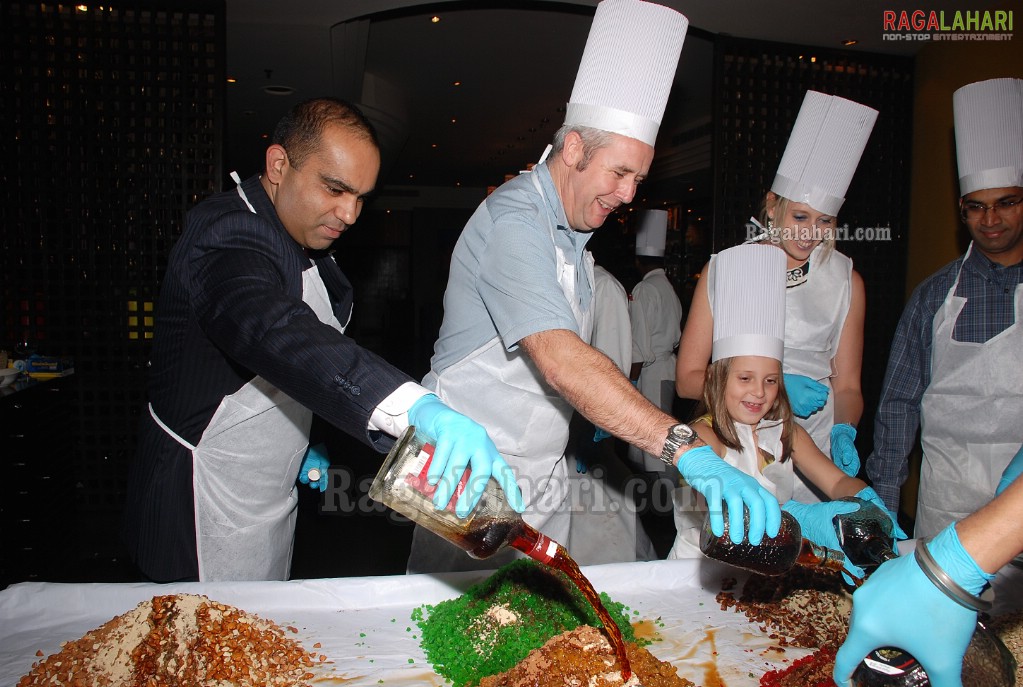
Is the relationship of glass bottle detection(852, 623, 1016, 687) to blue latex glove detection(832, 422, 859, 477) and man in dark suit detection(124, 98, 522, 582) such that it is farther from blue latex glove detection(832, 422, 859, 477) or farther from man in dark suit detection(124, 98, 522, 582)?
blue latex glove detection(832, 422, 859, 477)

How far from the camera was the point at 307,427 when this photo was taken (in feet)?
5.27

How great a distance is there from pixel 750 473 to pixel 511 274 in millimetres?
979

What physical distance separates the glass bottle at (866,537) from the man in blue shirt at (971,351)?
96cm

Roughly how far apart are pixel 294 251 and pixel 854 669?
48.2 inches

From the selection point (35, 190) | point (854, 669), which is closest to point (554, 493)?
point (854, 669)

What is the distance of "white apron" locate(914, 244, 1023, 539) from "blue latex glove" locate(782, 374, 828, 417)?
0.33 meters

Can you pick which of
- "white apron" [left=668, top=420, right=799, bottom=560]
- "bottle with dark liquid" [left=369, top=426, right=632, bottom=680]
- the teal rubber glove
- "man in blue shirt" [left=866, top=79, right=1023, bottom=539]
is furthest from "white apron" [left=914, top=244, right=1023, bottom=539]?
"bottle with dark liquid" [left=369, top=426, right=632, bottom=680]

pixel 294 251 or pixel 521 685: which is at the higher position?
pixel 294 251

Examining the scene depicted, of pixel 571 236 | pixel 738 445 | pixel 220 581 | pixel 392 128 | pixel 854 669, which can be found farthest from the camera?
pixel 392 128

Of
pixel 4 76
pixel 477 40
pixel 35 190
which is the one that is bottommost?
pixel 35 190

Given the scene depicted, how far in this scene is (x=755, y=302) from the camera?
1833 millimetres

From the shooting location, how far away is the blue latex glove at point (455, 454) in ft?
2.88

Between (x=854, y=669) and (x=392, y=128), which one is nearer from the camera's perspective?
(x=854, y=669)

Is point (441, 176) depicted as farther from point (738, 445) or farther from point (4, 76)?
point (738, 445)
